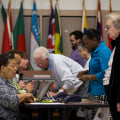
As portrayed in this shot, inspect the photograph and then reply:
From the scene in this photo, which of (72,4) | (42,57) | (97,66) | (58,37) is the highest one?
(72,4)

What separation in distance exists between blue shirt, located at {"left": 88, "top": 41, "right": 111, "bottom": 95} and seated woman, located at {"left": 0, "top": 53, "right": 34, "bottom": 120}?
0.76m

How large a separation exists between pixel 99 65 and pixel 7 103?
1126 mm

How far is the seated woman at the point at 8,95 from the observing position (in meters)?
2.45

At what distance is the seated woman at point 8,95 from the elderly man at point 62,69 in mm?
878

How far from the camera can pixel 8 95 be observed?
2.46 meters

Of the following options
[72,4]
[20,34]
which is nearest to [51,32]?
[20,34]

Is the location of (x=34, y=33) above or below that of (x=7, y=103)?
above

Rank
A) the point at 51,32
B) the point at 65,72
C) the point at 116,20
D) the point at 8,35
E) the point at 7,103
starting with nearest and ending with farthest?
the point at 116,20 < the point at 7,103 < the point at 65,72 < the point at 8,35 < the point at 51,32

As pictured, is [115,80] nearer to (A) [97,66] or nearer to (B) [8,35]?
(A) [97,66]

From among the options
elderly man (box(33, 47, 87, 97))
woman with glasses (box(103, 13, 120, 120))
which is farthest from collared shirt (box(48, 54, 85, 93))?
woman with glasses (box(103, 13, 120, 120))

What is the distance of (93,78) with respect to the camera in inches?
114

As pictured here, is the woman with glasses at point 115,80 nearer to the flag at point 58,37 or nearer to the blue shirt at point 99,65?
the blue shirt at point 99,65

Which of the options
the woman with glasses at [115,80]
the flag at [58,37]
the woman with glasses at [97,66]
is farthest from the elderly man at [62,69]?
the flag at [58,37]

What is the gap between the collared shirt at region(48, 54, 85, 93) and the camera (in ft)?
11.3
